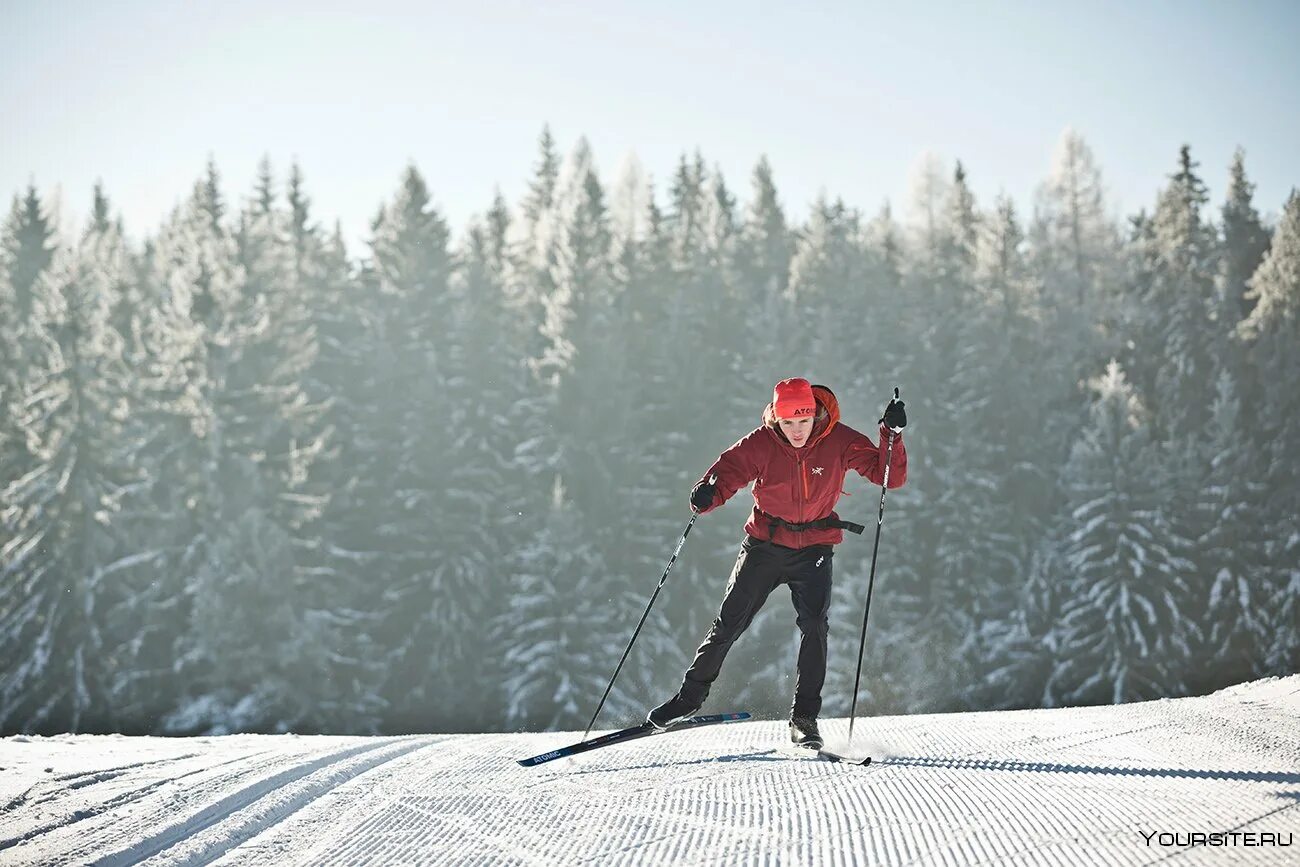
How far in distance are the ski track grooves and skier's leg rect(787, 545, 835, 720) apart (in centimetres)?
227

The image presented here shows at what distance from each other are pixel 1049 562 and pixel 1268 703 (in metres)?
31.5

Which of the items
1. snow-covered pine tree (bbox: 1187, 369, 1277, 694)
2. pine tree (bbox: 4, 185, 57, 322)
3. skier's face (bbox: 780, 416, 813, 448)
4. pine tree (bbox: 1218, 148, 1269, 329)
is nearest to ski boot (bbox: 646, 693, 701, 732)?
skier's face (bbox: 780, 416, 813, 448)

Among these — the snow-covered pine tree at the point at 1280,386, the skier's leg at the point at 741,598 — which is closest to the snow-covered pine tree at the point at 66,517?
the skier's leg at the point at 741,598

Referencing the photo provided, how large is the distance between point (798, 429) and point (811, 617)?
3.52ft

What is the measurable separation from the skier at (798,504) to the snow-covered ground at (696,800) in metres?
0.51

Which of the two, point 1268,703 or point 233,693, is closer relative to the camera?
point 1268,703

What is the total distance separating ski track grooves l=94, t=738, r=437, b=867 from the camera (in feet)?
12.9

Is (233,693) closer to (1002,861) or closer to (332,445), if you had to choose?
(332,445)

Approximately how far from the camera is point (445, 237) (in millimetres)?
39812

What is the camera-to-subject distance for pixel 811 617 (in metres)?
6.18

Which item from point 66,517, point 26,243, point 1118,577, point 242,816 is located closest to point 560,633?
point 66,517

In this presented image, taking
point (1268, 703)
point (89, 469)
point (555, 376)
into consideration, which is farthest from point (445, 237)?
point (1268, 703)

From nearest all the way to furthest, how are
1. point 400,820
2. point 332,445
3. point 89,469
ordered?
point 400,820 < point 89,469 < point 332,445

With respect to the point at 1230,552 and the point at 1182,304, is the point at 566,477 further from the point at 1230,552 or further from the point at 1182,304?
the point at 1182,304
